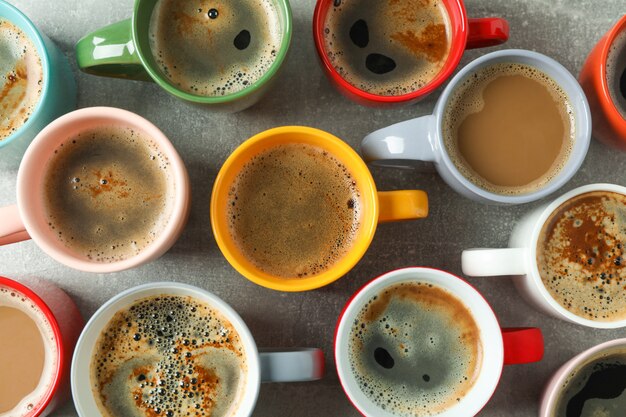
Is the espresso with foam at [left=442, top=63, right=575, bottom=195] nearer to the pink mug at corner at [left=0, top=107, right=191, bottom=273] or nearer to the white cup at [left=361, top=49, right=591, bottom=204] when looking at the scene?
the white cup at [left=361, top=49, right=591, bottom=204]

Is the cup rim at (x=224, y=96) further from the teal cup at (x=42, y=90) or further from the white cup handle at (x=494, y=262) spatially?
the white cup handle at (x=494, y=262)

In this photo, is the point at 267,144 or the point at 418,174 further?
the point at 418,174

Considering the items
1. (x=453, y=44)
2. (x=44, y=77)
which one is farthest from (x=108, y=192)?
(x=453, y=44)

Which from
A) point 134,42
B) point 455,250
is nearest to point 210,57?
point 134,42

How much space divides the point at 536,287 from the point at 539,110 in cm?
35

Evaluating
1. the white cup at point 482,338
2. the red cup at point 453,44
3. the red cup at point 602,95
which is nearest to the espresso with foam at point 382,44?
the red cup at point 453,44

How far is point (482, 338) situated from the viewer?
124 centimetres

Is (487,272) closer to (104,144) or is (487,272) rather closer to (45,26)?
(104,144)

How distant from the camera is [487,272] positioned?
118cm

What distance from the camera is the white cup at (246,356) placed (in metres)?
1.13

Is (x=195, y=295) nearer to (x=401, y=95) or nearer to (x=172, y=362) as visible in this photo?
(x=172, y=362)

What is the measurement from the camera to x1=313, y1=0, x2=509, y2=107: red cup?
3.91 ft

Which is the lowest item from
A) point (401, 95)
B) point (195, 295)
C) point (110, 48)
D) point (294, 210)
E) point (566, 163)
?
point (195, 295)

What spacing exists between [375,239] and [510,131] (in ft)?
1.14
